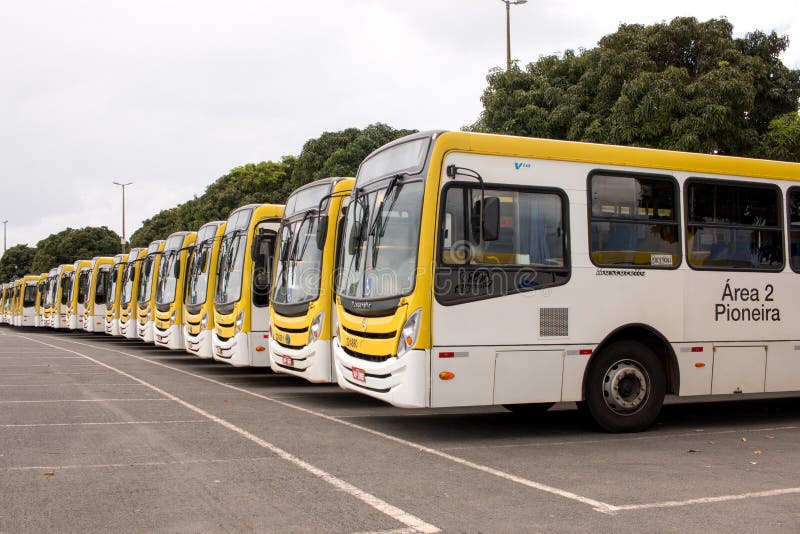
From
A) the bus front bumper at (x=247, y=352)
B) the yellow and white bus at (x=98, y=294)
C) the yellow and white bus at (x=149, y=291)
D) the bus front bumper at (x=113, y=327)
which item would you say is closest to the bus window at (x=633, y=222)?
the bus front bumper at (x=247, y=352)

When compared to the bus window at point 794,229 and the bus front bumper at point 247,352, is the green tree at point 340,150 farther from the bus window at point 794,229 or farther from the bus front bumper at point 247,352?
the bus window at point 794,229

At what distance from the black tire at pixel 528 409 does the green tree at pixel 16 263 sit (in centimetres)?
9988

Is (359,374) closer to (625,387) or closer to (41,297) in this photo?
(625,387)

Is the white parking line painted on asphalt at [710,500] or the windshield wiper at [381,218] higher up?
the windshield wiper at [381,218]

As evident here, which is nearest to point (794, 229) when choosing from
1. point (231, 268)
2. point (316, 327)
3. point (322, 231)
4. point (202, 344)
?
point (322, 231)

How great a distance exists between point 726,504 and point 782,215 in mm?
5572

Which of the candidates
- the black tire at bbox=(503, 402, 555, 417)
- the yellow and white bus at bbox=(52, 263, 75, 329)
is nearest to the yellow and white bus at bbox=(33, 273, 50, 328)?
the yellow and white bus at bbox=(52, 263, 75, 329)

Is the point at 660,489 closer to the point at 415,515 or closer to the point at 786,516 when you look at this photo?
the point at 786,516

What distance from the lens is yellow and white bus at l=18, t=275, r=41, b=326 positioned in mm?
46750

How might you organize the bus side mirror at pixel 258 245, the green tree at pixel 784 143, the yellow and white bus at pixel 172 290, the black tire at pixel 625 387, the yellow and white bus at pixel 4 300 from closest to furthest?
the black tire at pixel 625 387 → the bus side mirror at pixel 258 245 → the green tree at pixel 784 143 → the yellow and white bus at pixel 172 290 → the yellow and white bus at pixel 4 300

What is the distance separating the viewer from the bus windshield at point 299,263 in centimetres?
1271

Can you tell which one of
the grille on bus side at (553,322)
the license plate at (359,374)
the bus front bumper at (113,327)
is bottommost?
the bus front bumper at (113,327)

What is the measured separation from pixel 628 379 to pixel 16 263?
105m

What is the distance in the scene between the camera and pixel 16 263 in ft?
335
